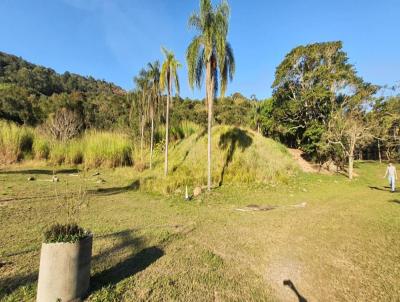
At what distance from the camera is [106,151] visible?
14.2 m

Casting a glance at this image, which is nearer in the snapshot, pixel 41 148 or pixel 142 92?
pixel 142 92

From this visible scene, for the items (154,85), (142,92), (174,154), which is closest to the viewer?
(154,85)

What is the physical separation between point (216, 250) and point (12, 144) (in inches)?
561

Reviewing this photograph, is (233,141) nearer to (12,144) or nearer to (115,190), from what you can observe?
(115,190)

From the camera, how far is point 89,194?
759 cm

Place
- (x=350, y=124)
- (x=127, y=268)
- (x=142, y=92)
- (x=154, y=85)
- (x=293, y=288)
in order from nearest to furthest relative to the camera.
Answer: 1. (x=293, y=288)
2. (x=127, y=268)
3. (x=154, y=85)
4. (x=142, y=92)
5. (x=350, y=124)

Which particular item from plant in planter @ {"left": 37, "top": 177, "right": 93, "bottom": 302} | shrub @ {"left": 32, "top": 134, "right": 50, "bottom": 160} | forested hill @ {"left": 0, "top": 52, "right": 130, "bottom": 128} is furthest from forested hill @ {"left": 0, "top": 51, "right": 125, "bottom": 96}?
plant in planter @ {"left": 37, "top": 177, "right": 93, "bottom": 302}

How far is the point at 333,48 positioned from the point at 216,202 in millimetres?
17934

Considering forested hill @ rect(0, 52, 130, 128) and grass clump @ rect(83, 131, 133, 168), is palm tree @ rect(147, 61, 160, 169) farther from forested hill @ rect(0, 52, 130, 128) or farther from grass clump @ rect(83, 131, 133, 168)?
forested hill @ rect(0, 52, 130, 128)

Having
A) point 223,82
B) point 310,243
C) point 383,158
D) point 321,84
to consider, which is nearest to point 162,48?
point 223,82

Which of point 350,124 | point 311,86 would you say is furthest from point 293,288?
point 311,86

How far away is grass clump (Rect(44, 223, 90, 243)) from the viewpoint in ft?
7.35

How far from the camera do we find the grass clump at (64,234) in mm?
2240

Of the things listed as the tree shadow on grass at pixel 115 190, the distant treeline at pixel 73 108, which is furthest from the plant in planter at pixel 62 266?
the distant treeline at pixel 73 108
